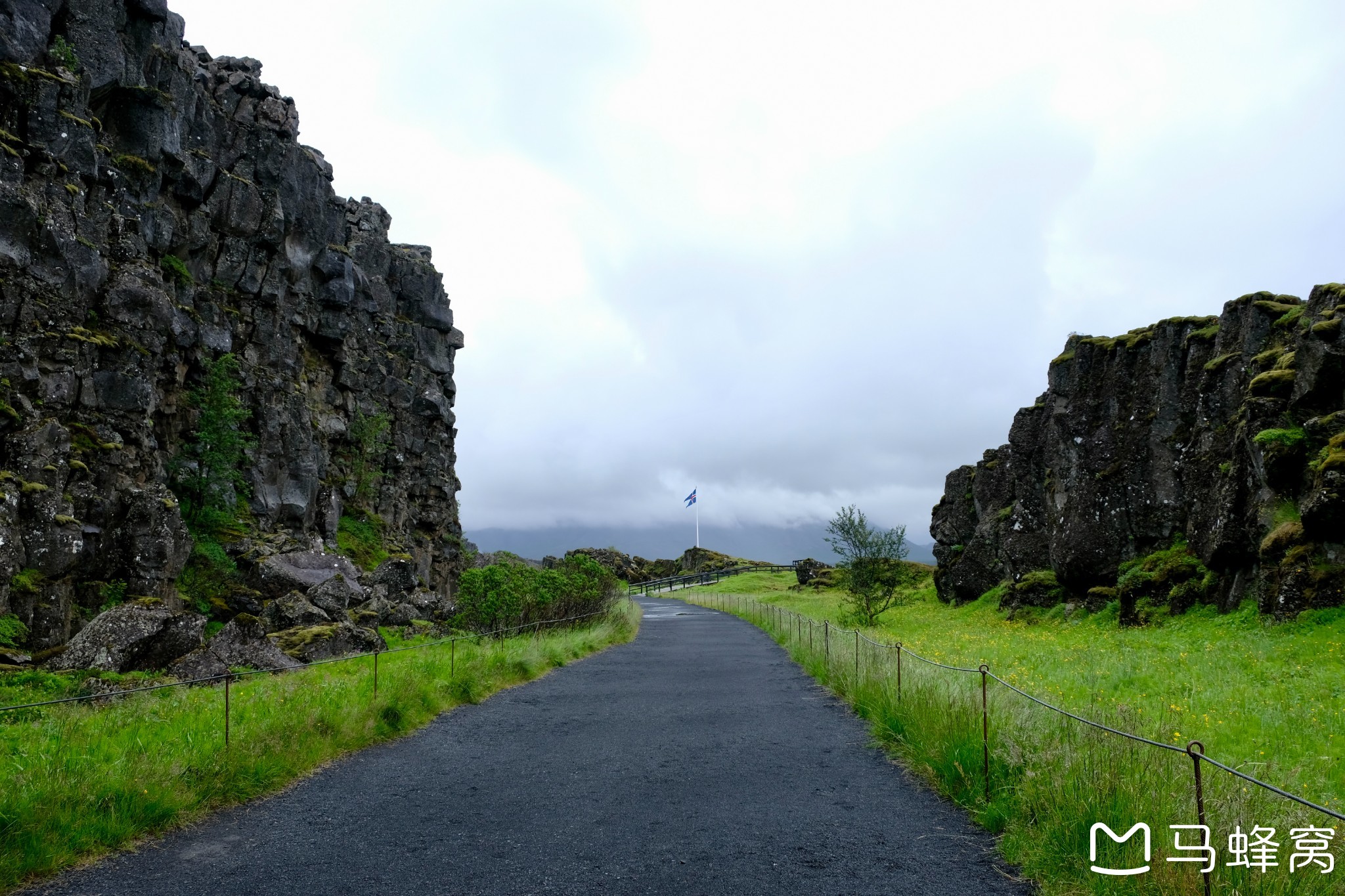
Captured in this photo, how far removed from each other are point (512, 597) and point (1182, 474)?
2600 cm

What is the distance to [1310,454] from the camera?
2197 centimetres

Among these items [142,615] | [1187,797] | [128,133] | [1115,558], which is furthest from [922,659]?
[128,133]

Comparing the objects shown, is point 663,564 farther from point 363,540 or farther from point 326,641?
point 326,641

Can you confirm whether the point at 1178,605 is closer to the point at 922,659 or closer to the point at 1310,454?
the point at 1310,454

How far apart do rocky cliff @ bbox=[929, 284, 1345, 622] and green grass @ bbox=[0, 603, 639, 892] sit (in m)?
21.4


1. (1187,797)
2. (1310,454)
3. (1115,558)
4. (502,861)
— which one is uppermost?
(1310,454)

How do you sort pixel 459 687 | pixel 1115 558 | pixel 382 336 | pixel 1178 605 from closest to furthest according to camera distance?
1. pixel 459 687
2. pixel 1178 605
3. pixel 1115 558
4. pixel 382 336

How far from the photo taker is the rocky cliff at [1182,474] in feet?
71.3

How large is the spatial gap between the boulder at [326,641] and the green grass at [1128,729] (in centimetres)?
1361

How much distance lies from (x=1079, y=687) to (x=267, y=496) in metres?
42.3

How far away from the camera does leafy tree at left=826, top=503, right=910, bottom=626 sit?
1609 inches

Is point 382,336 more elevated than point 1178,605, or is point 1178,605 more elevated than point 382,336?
point 382,336

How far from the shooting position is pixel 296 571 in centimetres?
3294

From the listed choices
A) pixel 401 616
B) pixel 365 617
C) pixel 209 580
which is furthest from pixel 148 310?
pixel 401 616
